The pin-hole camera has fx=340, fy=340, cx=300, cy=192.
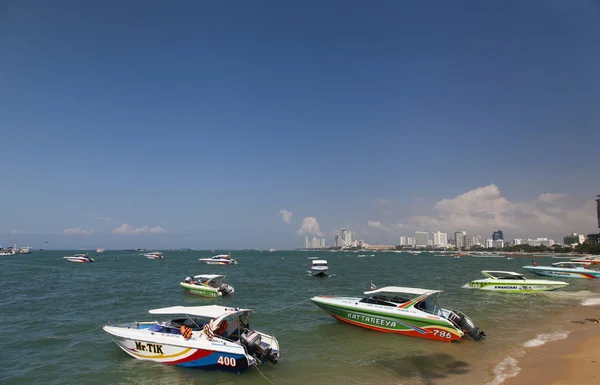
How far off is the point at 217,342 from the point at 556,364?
1408 cm

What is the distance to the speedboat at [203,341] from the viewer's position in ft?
44.4

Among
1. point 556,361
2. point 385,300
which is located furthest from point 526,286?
point 556,361

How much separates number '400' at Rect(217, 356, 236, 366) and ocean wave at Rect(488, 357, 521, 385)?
378 inches

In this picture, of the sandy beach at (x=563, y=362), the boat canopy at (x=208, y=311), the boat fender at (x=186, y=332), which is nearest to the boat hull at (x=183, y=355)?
the boat fender at (x=186, y=332)

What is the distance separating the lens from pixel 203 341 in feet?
45.4

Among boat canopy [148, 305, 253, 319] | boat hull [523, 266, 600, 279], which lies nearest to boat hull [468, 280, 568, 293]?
boat hull [523, 266, 600, 279]

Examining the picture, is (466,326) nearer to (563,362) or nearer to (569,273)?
(563,362)

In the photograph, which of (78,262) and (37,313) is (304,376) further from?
(78,262)

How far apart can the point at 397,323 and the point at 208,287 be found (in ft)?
70.9

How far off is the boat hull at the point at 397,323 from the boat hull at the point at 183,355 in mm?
8846

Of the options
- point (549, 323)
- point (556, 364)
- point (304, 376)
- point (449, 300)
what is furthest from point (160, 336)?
point (449, 300)

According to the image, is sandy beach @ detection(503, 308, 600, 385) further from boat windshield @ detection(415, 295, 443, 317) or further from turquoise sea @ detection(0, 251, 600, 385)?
boat windshield @ detection(415, 295, 443, 317)

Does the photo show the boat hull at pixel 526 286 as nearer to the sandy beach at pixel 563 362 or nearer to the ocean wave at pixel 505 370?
the sandy beach at pixel 563 362

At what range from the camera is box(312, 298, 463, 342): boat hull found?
1759 cm
